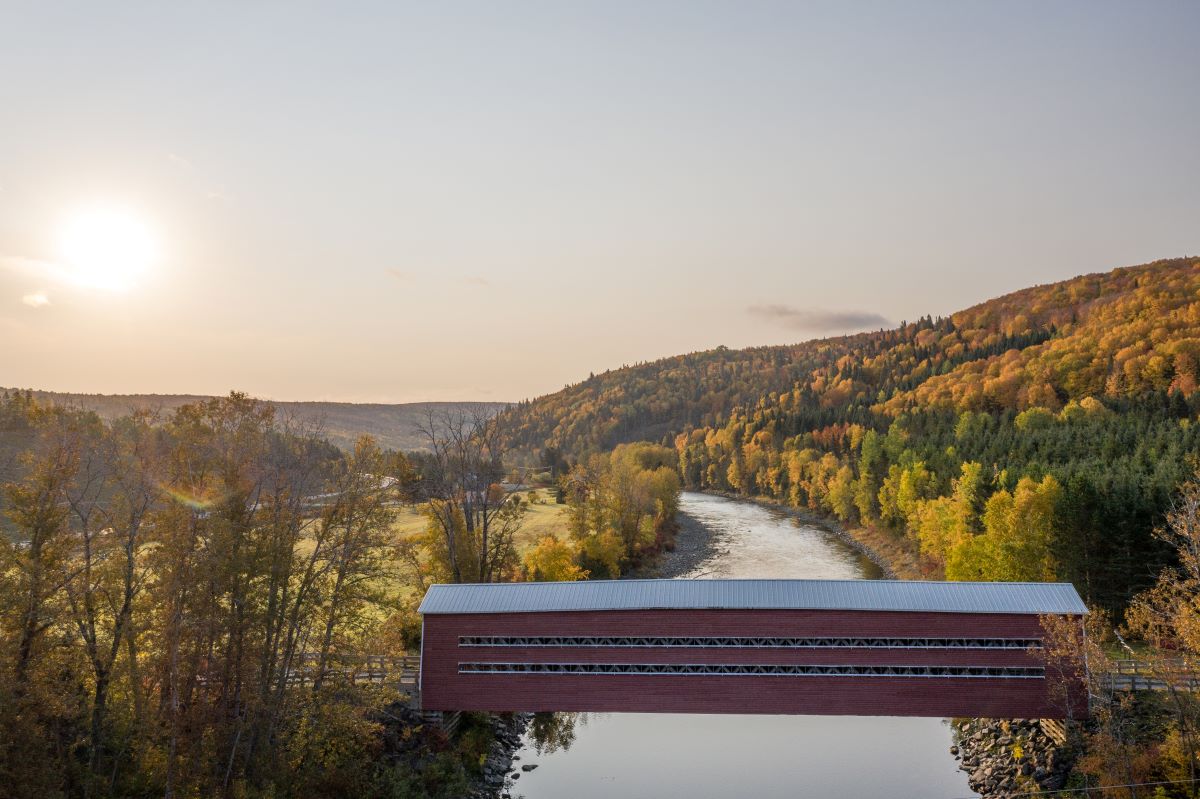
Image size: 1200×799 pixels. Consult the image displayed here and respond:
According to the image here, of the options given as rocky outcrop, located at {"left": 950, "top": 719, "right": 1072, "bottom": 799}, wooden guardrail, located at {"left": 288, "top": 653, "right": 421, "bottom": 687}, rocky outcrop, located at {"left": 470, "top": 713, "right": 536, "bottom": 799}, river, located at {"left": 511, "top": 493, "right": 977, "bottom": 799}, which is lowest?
river, located at {"left": 511, "top": 493, "right": 977, "bottom": 799}

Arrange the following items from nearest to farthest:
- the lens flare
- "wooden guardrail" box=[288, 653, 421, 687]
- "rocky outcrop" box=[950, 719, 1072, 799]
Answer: the lens flare < "wooden guardrail" box=[288, 653, 421, 687] < "rocky outcrop" box=[950, 719, 1072, 799]

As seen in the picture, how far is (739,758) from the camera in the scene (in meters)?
28.6

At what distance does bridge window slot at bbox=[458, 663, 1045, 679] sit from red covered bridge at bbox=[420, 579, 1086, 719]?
0.10ft

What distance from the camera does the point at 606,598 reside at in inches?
990

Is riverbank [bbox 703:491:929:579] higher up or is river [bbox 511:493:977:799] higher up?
riverbank [bbox 703:491:929:579]

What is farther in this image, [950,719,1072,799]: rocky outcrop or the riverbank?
the riverbank

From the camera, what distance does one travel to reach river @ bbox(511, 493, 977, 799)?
2566cm

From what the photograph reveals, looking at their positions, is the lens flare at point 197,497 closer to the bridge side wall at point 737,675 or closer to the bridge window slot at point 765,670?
the bridge side wall at point 737,675

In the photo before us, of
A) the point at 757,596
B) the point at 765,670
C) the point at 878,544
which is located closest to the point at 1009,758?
the point at 765,670

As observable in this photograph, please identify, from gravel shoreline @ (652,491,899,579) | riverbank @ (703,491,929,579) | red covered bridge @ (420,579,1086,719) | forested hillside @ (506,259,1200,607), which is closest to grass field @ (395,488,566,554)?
gravel shoreline @ (652,491,899,579)

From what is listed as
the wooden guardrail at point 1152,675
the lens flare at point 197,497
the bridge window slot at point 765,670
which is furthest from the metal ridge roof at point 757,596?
the lens flare at point 197,497

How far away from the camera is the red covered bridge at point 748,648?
23906 millimetres

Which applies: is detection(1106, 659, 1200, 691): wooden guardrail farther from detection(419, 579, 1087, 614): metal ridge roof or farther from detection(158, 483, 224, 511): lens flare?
detection(158, 483, 224, 511): lens flare

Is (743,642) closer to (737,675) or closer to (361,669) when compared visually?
(737,675)
